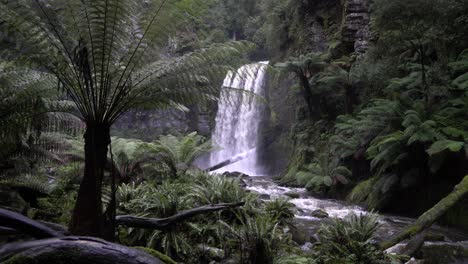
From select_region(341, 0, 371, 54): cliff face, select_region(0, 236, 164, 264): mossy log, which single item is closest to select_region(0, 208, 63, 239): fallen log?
select_region(0, 236, 164, 264): mossy log

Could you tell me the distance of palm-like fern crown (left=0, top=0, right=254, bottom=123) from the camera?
3.25 m

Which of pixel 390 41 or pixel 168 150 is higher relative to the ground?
pixel 390 41

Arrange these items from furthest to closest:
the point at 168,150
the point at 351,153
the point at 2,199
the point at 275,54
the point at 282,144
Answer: the point at 275,54 < the point at 282,144 < the point at 351,153 < the point at 168,150 < the point at 2,199

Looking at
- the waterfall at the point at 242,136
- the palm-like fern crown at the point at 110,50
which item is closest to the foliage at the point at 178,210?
the palm-like fern crown at the point at 110,50

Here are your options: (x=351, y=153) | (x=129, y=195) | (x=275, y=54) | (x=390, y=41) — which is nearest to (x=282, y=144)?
(x=275, y=54)

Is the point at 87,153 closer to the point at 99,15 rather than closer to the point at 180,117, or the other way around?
the point at 99,15

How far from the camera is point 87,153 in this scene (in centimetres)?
329

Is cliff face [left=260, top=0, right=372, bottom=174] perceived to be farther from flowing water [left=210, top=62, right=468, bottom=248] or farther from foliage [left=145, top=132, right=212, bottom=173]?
foliage [left=145, top=132, right=212, bottom=173]

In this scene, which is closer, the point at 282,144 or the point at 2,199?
the point at 2,199

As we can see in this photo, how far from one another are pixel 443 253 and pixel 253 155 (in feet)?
48.8

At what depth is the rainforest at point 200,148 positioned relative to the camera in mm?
3275

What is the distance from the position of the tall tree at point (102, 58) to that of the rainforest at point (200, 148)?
0.01 m

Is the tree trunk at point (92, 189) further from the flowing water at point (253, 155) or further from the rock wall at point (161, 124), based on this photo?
the rock wall at point (161, 124)

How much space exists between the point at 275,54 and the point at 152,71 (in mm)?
16767
